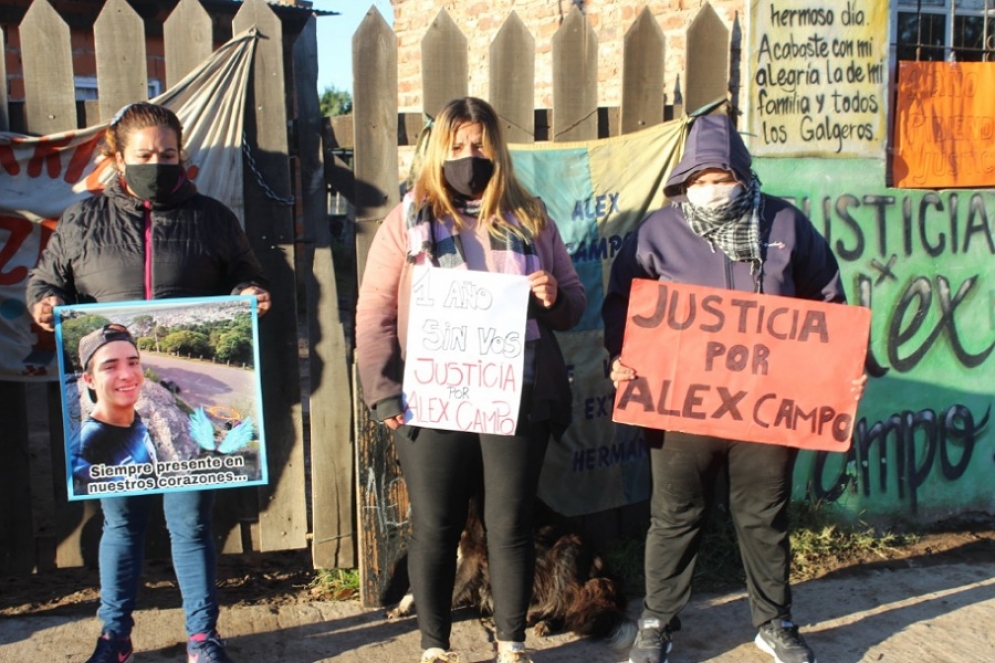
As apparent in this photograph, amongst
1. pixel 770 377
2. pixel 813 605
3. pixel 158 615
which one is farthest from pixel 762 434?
pixel 158 615

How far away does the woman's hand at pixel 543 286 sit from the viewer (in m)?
3.23

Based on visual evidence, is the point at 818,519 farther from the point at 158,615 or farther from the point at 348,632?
the point at 158,615

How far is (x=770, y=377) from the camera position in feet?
11.1

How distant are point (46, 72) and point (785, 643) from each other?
3570mm

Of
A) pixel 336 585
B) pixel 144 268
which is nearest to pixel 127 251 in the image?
pixel 144 268

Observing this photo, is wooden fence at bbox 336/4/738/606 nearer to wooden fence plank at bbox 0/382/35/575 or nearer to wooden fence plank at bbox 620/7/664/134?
wooden fence plank at bbox 620/7/664/134

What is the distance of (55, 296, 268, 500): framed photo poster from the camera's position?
3.19 metres

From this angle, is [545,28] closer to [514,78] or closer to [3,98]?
[514,78]

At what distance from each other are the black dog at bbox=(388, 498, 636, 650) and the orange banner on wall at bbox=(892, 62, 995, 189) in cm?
258

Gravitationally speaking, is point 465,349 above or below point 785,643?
above

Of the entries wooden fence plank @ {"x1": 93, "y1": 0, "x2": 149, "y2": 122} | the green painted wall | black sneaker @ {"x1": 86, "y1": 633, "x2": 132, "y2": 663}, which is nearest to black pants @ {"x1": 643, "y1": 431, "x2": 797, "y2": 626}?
the green painted wall

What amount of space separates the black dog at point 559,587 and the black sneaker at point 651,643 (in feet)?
0.62

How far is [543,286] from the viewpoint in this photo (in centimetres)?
323

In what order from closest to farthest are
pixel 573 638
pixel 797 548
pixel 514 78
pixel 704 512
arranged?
pixel 704 512 → pixel 573 638 → pixel 514 78 → pixel 797 548
